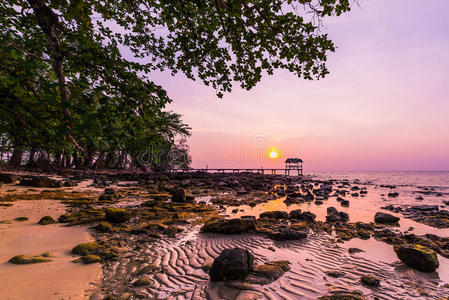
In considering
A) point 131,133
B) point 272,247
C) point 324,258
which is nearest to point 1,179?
point 131,133

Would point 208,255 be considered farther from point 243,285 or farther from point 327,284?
point 327,284

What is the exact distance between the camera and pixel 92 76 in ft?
16.0

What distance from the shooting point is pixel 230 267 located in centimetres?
300

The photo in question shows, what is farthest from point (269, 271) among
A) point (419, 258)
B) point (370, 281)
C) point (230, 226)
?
point (419, 258)

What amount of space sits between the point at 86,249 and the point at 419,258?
6.38m

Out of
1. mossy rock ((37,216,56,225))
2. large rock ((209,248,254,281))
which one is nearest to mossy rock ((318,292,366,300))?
large rock ((209,248,254,281))

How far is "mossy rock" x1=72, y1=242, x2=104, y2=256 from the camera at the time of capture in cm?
371

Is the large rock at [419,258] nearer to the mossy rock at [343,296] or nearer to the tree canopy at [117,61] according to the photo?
the mossy rock at [343,296]

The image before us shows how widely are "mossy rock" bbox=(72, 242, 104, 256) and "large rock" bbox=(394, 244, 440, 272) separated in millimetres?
6073

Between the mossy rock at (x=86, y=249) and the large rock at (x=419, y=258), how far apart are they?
6.07 meters

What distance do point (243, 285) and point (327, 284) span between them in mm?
1350

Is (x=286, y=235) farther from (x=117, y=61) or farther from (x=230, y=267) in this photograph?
(x=117, y=61)

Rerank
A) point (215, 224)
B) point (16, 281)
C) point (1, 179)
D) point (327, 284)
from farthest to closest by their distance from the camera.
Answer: point (1, 179)
point (215, 224)
point (327, 284)
point (16, 281)

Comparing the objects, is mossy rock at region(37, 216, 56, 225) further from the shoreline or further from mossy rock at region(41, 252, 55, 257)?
mossy rock at region(41, 252, 55, 257)
